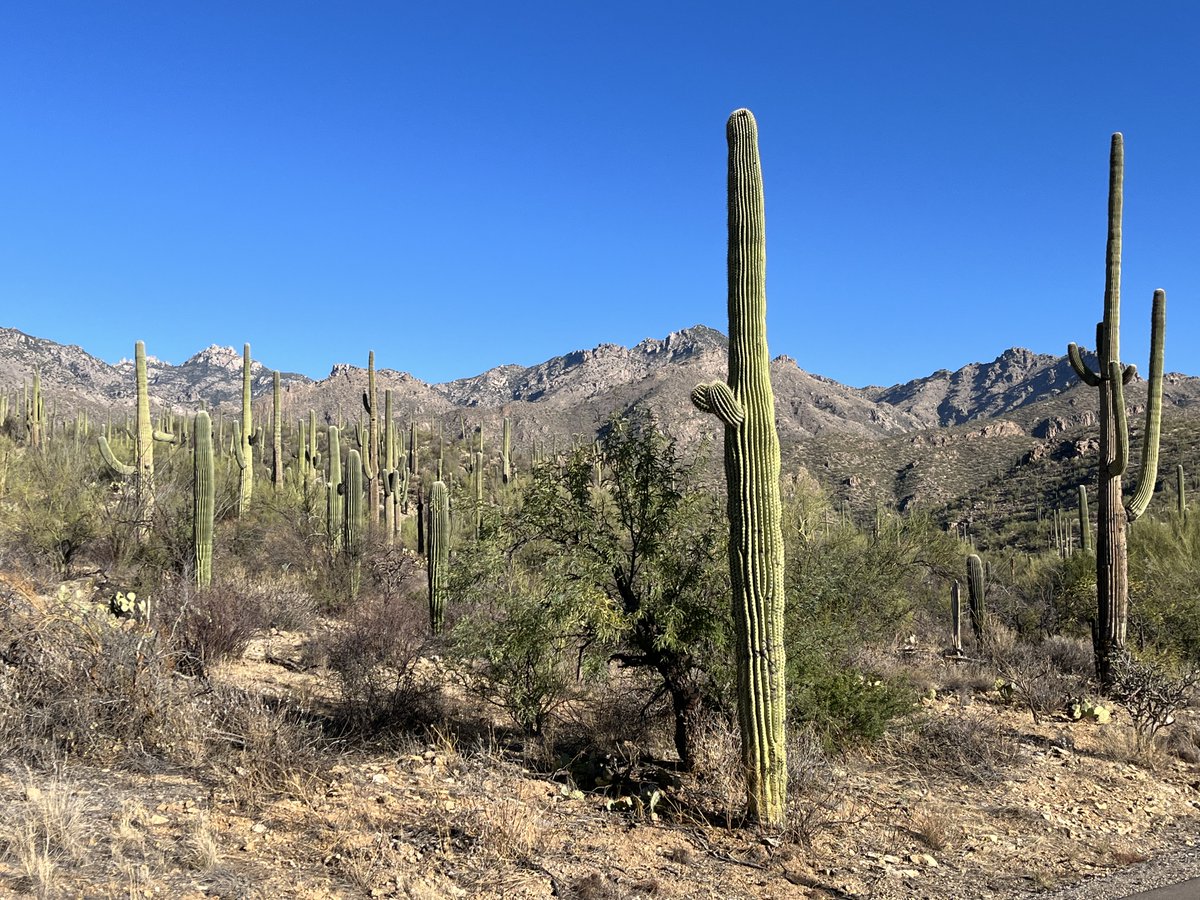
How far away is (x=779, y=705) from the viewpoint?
6539 mm

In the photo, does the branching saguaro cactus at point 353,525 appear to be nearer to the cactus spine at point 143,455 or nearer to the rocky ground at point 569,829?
the cactus spine at point 143,455

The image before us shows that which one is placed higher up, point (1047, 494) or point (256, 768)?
point (1047, 494)

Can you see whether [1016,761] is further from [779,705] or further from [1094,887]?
[779,705]

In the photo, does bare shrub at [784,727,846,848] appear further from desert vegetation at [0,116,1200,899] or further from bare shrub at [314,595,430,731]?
bare shrub at [314,595,430,731]

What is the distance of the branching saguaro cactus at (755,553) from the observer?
6.49 metres

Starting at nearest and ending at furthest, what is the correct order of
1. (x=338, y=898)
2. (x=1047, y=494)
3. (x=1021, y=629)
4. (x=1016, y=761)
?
(x=338, y=898) < (x=1016, y=761) < (x=1021, y=629) < (x=1047, y=494)

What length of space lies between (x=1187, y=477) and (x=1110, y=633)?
2833 centimetres

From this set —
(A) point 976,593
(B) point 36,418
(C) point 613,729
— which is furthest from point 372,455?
(B) point 36,418

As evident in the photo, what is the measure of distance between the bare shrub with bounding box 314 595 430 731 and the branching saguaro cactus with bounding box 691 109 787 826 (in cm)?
366

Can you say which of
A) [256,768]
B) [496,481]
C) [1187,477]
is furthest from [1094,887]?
[1187,477]

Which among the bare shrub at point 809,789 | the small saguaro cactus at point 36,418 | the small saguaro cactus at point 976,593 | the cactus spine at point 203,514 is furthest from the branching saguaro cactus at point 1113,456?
the small saguaro cactus at point 36,418

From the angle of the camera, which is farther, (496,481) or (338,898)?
(496,481)

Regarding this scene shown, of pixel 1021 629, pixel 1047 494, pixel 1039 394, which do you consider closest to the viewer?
pixel 1021 629

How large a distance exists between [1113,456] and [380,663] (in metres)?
10.1
